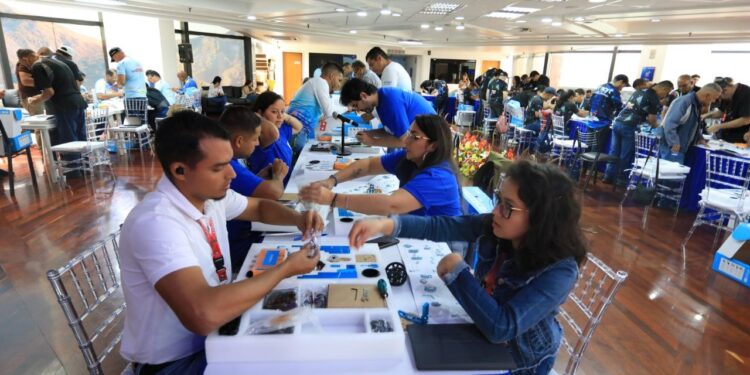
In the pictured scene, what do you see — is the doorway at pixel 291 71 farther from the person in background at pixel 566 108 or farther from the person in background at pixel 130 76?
the person in background at pixel 566 108

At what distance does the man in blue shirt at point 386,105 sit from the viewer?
3.20 m

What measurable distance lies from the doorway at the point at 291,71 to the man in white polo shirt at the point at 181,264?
16.6 m

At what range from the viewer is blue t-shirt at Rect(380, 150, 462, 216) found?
70.4 inches

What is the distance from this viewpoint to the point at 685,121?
4.59m

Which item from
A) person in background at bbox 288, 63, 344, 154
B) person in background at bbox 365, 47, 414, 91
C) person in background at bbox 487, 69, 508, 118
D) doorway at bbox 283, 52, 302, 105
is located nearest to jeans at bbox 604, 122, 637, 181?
person in background at bbox 365, 47, 414, 91

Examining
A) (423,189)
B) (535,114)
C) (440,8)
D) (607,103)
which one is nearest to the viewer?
(423,189)

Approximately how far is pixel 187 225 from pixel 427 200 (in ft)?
3.31

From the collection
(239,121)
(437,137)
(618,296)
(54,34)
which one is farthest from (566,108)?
(54,34)

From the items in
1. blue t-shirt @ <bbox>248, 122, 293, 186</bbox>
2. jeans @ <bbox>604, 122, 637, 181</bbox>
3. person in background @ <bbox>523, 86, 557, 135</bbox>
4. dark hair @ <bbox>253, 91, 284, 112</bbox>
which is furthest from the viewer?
person in background @ <bbox>523, 86, 557, 135</bbox>

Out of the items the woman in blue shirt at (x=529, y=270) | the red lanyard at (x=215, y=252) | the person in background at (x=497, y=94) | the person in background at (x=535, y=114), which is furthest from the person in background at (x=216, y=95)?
the woman in blue shirt at (x=529, y=270)

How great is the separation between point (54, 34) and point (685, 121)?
420 inches

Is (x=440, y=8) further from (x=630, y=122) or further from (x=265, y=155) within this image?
(x=265, y=155)

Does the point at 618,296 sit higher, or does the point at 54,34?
the point at 54,34

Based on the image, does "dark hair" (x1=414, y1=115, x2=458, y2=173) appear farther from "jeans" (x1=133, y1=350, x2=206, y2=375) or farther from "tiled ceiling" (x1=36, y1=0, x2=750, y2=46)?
"tiled ceiling" (x1=36, y1=0, x2=750, y2=46)
